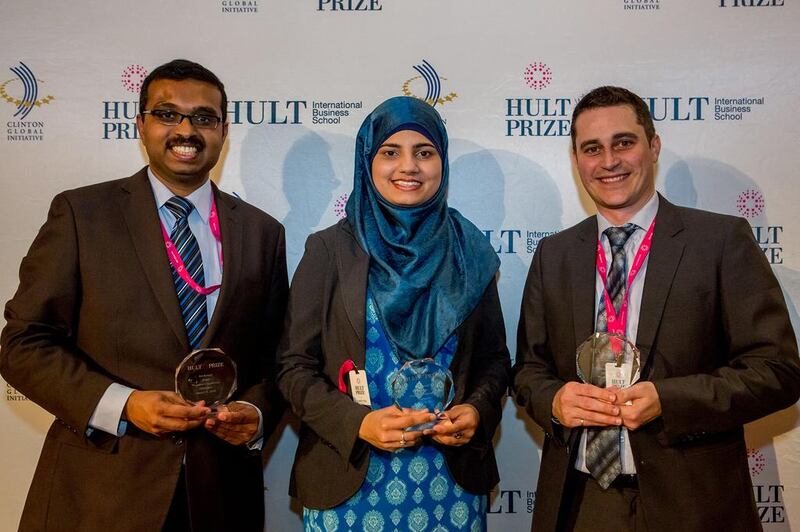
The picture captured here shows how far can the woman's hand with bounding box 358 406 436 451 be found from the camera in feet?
6.41

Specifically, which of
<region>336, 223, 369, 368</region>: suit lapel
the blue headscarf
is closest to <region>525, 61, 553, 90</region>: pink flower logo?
the blue headscarf

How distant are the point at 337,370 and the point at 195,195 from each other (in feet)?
2.71

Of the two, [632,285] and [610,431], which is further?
[632,285]

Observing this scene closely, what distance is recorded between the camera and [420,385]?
2.03 m

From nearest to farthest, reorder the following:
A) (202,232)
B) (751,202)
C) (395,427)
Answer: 1. (395,427)
2. (202,232)
3. (751,202)

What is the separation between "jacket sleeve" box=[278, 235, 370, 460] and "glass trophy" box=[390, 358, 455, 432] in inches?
5.9

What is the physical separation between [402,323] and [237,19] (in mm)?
1836

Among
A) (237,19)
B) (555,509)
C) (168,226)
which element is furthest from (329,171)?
(555,509)

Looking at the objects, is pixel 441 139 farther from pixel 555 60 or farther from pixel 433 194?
pixel 555 60

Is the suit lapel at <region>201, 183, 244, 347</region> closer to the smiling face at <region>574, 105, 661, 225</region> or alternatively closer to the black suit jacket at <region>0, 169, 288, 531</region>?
→ the black suit jacket at <region>0, 169, 288, 531</region>

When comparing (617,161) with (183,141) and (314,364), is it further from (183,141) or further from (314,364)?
(183,141)

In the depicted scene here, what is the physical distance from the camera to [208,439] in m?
2.25

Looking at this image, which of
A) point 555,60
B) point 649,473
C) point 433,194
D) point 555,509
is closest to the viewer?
point 649,473

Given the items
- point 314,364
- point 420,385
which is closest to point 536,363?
point 420,385
